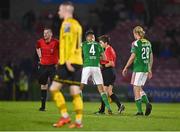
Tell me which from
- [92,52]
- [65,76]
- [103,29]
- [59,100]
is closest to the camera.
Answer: [59,100]

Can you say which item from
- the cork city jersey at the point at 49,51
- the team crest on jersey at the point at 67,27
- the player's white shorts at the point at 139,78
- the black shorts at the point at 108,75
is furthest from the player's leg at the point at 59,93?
the cork city jersey at the point at 49,51

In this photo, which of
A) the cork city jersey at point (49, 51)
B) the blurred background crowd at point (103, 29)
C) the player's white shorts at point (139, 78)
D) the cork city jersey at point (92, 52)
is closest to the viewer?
the player's white shorts at point (139, 78)

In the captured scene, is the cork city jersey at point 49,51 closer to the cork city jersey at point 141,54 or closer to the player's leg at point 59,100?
the cork city jersey at point 141,54

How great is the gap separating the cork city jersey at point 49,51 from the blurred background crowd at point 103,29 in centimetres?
1237

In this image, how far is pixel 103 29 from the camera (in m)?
34.6

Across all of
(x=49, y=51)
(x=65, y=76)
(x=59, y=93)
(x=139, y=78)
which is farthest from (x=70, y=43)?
(x=49, y=51)

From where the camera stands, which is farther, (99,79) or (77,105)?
(99,79)

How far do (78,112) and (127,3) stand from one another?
23.2 meters

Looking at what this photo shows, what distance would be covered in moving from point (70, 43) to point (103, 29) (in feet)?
71.3

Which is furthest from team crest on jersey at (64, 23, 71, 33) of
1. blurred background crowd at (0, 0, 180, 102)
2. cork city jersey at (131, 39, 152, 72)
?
blurred background crowd at (0, 0, 180, 102)

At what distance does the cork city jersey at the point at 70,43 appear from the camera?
42.6ft

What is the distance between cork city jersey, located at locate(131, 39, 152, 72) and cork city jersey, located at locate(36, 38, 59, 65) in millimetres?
2681

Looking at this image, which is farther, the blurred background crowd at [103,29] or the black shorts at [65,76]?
the blurred background crowd at [103,29]

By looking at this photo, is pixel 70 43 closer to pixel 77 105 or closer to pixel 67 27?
pixel 67 27
